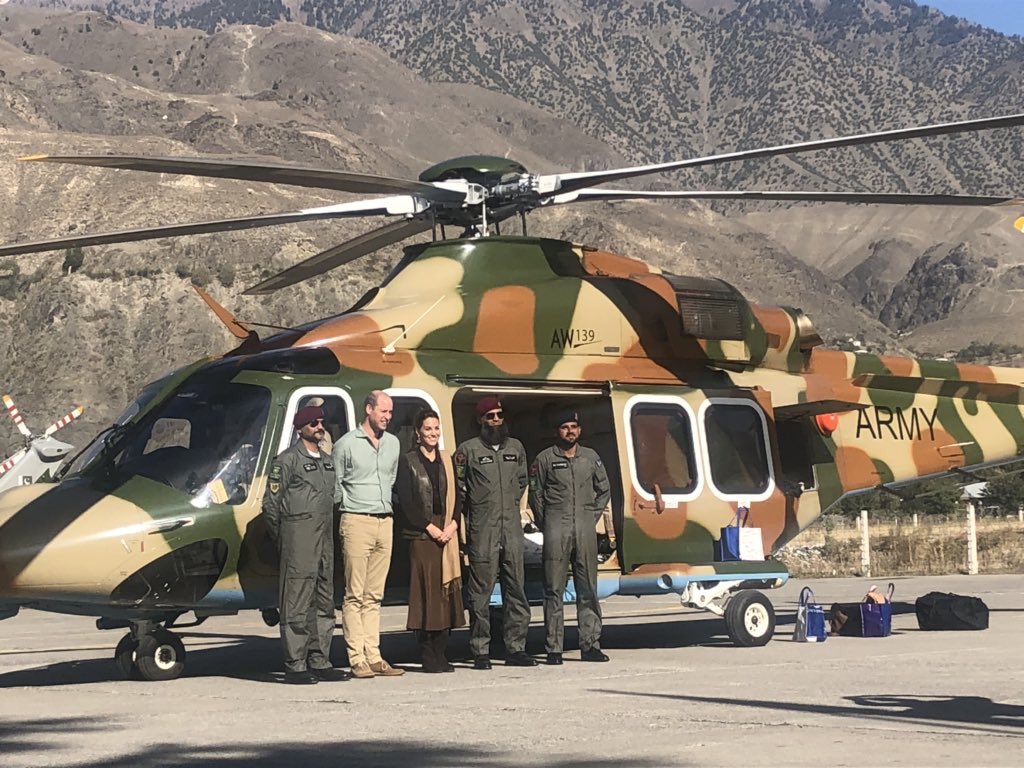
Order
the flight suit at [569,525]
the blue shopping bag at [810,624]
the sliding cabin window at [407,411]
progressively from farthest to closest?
the blue shopping bag at [810,624], the sliding cabin window at [407,411], the flight suit at [569,525]

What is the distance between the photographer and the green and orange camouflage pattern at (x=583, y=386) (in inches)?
408

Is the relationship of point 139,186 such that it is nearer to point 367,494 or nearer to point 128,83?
point 367,494

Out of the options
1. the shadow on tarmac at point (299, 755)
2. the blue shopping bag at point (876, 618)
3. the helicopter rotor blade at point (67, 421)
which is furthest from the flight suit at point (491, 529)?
the helicopter rotor blade at point (67, 421)

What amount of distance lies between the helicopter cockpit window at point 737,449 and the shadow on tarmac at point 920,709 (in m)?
4.35

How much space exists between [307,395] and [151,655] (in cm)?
209

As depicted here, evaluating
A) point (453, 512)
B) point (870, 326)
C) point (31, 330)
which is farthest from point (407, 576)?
point (870, 326)

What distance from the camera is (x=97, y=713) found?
343 inches

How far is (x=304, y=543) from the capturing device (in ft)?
33.6

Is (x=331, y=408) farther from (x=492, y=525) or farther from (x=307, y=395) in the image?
(x=492, y=525)

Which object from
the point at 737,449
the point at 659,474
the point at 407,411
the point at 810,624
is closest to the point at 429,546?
the point at 407,411

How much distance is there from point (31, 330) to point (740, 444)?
61622 millimetres

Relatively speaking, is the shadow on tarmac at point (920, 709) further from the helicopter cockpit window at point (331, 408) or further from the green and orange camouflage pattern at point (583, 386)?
the green and orange camouflage pattern at point (583, 386)

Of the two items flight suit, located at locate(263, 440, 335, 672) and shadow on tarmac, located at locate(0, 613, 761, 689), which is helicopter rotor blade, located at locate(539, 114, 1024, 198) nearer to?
flight suit, located at locate(263, 440, 335, 672)

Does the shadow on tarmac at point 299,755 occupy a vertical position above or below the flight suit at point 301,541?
below
